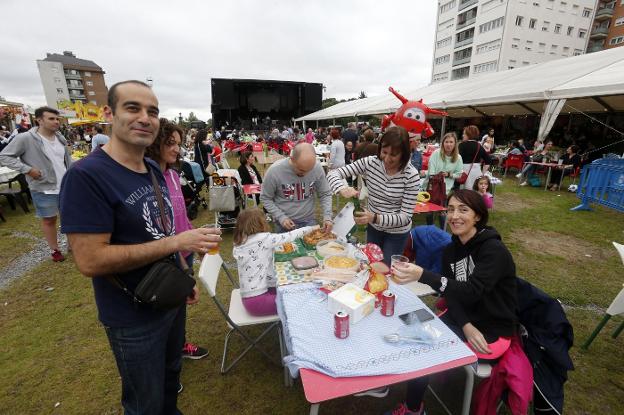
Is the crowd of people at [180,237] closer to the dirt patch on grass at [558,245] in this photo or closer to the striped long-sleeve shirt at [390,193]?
the striped long-sleeve shirt at [390,193]

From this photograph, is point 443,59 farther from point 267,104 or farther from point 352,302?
point 352,302

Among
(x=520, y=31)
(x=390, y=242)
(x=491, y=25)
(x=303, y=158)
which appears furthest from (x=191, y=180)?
(x=491, y=25)

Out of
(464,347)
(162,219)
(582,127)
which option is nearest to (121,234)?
(162,219)

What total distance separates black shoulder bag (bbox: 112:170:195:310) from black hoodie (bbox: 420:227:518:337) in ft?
4.65

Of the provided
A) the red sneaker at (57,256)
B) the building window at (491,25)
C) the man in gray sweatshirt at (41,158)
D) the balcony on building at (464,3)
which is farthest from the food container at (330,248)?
the balcony on building at (464,3)

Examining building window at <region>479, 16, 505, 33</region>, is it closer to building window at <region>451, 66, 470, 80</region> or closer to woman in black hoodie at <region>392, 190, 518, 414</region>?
building window at <region>451, 66, 470, 80</region>

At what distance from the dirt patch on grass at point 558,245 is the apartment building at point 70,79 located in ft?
237

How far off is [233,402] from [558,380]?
7.39ft

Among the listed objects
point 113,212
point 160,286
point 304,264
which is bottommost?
point 304,264

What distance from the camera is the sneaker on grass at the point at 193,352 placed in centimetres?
264

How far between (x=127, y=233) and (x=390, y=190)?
2102 millimetres

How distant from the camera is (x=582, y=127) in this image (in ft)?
53.5

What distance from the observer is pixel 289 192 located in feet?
9.68

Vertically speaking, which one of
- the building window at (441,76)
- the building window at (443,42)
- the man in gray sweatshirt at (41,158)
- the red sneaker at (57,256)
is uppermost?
the building window at (443,42)
